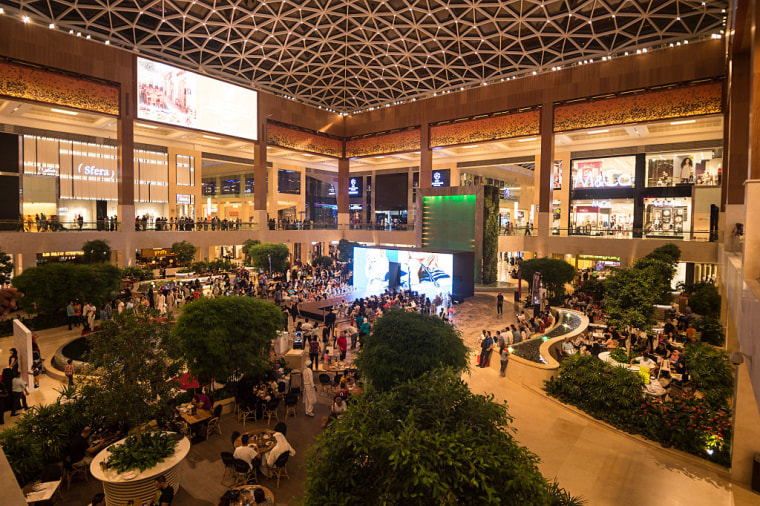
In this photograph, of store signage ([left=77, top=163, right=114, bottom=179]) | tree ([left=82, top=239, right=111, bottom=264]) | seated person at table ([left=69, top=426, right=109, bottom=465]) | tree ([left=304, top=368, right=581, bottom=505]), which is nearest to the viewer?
tree ([left=304, top=368, right=581, bottom=505])

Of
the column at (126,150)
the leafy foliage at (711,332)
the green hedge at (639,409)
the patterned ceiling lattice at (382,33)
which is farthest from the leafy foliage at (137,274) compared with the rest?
the leafy foliage at (711,332)

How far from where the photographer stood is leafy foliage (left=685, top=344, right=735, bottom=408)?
9034mm

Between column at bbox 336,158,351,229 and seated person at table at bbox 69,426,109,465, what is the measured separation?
29101 mm

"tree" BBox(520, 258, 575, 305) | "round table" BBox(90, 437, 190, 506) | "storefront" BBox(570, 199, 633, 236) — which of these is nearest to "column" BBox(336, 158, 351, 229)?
"storefront" BBox(570, 199, 633, 236)

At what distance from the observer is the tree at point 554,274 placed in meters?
20.1

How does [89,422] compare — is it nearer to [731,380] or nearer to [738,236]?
[731,380]

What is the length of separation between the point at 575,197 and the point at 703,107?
1076 centimetres

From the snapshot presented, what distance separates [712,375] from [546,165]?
18.3 metres

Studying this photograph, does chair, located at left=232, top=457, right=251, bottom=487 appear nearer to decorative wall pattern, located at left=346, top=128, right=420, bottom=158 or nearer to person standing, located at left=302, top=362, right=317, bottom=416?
person standing, located at left=302, top=362, right=317, bottom=416

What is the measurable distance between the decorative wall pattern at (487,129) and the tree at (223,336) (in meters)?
22.5

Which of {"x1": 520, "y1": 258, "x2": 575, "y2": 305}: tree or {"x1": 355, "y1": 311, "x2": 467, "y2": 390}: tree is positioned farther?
{"x1": 520, "y1": 258, "x2": 575, "y2": 305}: tree

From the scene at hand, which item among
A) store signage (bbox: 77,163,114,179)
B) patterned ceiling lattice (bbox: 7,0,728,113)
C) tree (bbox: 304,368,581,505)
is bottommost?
tree (bbox: 304,368,581,505)

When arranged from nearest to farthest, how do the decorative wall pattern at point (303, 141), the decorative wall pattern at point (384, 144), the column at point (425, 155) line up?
the decorative wall pattern at point (303, 141), the column at point (425, 155), the decorative wall pattern at point (384, 144)

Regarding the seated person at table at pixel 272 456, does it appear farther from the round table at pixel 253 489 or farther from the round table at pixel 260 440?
the round table at pixel 253 489
